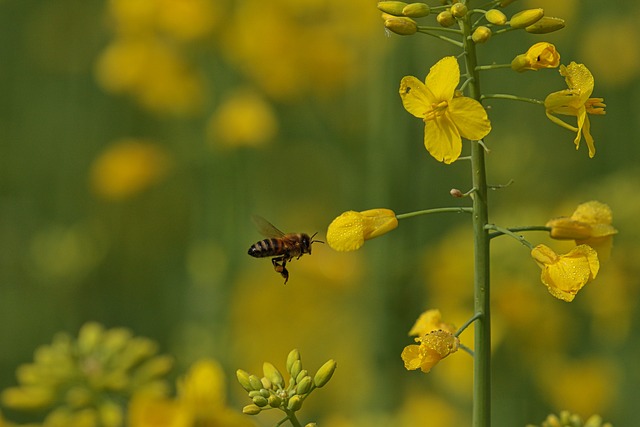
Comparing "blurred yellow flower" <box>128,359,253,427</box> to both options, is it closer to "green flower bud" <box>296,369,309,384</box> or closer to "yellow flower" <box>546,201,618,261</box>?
"green flower bud" <box>296,369,309,384</box>

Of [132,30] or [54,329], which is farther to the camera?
[54,329]

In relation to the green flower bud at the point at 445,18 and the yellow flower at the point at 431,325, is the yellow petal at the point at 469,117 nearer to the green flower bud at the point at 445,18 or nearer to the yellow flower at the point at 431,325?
the green flower bud at the point at 445,18

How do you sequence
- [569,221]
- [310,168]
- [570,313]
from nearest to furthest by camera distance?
[569,221] < [570,313] < [310,168]

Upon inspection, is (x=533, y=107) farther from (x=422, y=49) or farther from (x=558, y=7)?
(x=422, y=49)

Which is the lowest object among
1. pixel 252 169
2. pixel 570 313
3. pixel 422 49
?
pixel 570 313

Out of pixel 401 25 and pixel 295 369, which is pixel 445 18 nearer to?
pixel 401 25

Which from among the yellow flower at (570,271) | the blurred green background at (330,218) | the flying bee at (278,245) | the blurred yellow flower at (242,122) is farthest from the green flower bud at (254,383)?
the blurred yellow flower at (242,122)

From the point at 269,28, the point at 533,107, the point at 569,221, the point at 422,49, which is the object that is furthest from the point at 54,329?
the point at 569,221
